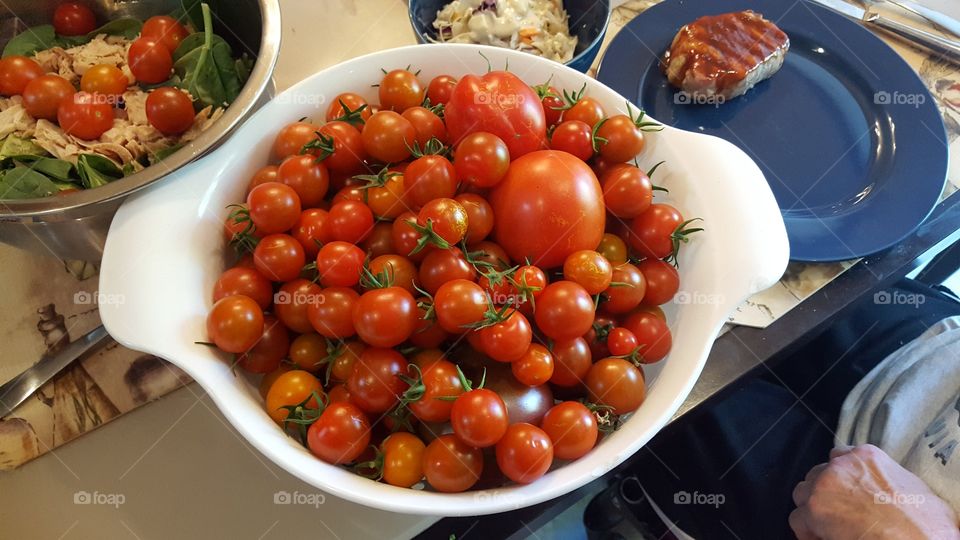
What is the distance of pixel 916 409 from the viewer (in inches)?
37.0

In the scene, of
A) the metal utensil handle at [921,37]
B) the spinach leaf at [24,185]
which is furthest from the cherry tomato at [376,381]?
the metal utensil handle at [921,37]

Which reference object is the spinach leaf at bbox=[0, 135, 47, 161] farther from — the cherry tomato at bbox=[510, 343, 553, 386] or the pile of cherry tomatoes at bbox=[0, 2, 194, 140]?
the cherry tomato at bbox=[510, 343, 553, 386]

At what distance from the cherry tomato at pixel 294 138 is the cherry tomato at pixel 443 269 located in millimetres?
215

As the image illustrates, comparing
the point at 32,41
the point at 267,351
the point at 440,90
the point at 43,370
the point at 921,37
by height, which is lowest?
the point at 43,370

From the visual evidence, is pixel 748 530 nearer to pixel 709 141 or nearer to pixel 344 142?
pixel 709 141

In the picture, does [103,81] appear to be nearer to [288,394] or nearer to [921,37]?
[288,394]

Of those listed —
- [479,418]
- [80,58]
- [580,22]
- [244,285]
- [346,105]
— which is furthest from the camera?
[580,22]

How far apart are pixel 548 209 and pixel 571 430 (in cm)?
22

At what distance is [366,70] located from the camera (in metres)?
0.80

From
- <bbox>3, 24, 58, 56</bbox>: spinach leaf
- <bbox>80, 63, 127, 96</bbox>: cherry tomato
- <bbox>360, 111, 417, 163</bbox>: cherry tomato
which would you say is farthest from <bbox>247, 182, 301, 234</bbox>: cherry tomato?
<bbox>3, 24, 58, 56</bbox>: spinach leaf

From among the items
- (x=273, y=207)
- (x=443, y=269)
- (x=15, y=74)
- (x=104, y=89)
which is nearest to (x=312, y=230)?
(x=273, y=207)

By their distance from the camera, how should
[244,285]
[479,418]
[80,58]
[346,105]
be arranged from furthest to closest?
[80,58]
[346,105]
[244,285]
[479,418]

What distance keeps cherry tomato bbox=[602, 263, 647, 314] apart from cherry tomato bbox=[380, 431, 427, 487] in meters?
0.25

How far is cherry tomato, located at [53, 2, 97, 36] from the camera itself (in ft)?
2.94
